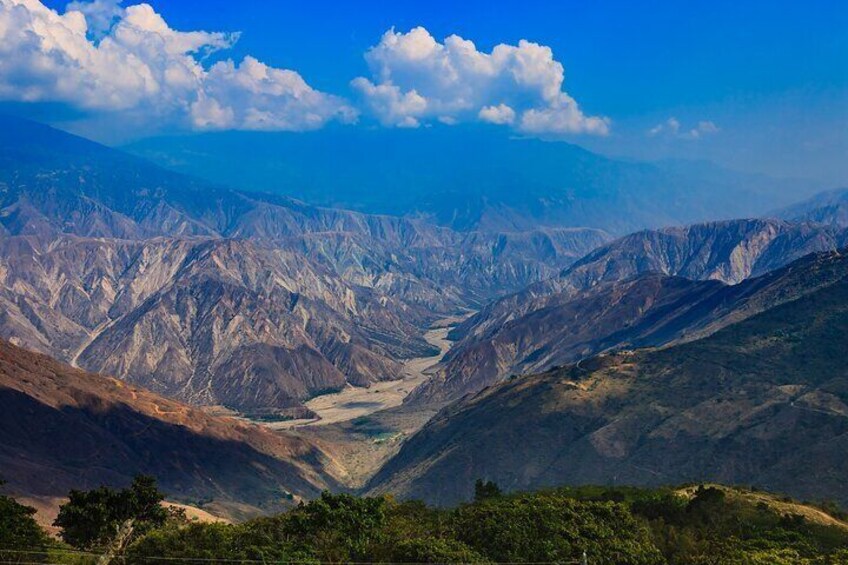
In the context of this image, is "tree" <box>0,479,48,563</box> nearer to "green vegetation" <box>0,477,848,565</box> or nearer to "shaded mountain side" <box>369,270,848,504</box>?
"green vegetation" <box>0,477,848,565</box>

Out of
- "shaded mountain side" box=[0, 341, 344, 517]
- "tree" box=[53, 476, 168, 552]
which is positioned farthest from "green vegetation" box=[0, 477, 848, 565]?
"shaded mountain side" box=[0, 341, 344, 517]

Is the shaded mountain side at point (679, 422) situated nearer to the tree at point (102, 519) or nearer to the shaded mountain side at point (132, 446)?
the shaded mountain side at point (132, 446)

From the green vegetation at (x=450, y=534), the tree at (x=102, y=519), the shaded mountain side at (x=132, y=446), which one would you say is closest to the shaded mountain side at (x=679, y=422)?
the shaded mountain side at (x=132, y=446)

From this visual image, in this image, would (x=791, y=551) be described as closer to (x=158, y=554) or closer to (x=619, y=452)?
(x=158, y=554)

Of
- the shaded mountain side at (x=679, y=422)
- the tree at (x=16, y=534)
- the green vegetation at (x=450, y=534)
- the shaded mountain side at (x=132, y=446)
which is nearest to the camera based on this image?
the green vegetation at (x=450, y=534)

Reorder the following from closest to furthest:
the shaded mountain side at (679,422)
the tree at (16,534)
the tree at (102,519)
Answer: the tree at (16,534), the tree at (102,519), the shaded mountain side at (679,422)

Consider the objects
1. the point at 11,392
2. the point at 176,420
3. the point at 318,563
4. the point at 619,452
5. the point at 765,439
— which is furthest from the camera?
the point at 176,420

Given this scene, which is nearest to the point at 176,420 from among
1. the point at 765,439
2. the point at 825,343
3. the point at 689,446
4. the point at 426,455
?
the point at 426,455
